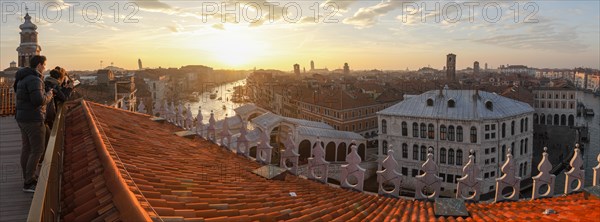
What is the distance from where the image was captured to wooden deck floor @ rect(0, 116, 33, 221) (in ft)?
14.4

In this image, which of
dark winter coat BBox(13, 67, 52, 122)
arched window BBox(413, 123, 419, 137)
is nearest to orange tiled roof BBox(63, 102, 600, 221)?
dark winter coat BBox(13, 67, 52, 122)

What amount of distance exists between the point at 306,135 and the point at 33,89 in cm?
2733

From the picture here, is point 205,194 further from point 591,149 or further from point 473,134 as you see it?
point 591,149

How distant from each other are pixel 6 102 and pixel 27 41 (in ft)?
92.7

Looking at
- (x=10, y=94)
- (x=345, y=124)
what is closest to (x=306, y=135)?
(x=345, y=124)

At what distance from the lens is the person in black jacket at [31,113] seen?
5.12 m

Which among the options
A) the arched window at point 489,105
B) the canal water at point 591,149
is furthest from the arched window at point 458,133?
the canal water at point 591,149

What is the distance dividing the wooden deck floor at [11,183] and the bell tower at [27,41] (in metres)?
32.1

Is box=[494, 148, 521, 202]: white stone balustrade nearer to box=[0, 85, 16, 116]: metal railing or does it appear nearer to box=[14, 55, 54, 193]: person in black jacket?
box=[14, 55, 54, 193]: person in black jacket

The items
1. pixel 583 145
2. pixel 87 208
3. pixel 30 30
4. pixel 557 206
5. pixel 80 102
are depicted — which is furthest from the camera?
pixel 583 145

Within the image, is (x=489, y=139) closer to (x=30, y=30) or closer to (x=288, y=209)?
(x=288, y=209)

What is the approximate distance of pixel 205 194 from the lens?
4.63 meters

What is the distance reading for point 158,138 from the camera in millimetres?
8125

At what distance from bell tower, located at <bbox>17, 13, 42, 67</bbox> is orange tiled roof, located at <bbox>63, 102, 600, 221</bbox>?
33.8 m
